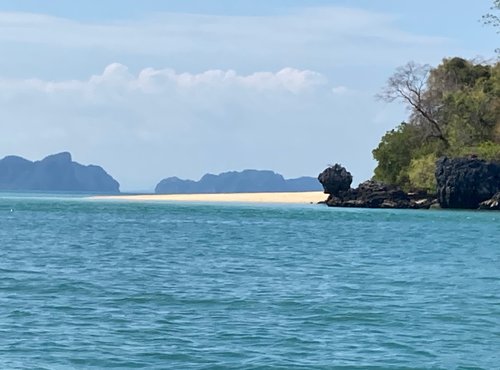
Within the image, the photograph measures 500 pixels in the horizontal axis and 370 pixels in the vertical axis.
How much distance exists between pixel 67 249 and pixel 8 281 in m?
15.7

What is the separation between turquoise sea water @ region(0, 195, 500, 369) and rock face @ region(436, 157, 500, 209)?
4210 centimetres

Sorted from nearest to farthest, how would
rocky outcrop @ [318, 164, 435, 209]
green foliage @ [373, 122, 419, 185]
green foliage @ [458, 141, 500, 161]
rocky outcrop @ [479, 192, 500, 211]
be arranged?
1. rocky outcrop @ [479, 192, 500, 211]
2. green foliage @ [458, 141, 500, 161]
3. rocky outcrop @ [318, 164, 435, 209]
4. green foliage @ [373, 122, 419, 185]

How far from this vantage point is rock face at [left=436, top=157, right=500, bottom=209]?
317 ft

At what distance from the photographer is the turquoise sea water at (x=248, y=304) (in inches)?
808

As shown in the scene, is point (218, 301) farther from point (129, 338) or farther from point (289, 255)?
point (289, 255)

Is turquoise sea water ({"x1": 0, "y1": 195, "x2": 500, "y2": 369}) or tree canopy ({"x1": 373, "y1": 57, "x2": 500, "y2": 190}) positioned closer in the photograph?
turquoise sea water ({"x1": 0, "y1": 195, "x2": 500, "y2": 369})

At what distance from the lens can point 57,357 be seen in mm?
20000

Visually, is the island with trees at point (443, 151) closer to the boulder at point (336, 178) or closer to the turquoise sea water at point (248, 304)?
the boulder at point (336, 178)

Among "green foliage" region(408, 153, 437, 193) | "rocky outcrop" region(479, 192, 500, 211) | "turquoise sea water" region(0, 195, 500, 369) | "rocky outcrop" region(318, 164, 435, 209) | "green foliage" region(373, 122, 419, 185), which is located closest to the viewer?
"turquoise sea water" region(0, 195, 500, 369)

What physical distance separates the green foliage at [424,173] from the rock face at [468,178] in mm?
4711

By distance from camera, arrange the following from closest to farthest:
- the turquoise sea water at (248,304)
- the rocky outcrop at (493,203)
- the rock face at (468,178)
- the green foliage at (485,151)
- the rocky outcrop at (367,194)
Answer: the turquoise sea water at (248,304) < the rock face at (468,178) < the rocky outcrop at (493,203) < the green foliage at (485,151) < the rocky outcrop at (367,194)

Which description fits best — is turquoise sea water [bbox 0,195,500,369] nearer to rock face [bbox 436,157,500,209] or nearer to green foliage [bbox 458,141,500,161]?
rock face [bbox 436,157,500,209]

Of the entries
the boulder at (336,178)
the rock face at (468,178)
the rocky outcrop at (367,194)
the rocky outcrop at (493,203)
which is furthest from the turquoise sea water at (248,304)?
the boulder at (336,178)

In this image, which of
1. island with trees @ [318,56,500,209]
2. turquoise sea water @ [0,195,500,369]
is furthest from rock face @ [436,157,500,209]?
turquoise sea water @ [0,195,500,369]
